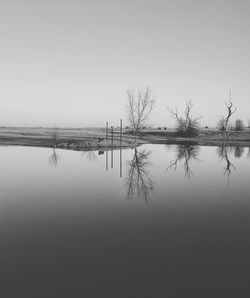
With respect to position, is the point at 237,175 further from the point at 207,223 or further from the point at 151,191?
the point at 207,223

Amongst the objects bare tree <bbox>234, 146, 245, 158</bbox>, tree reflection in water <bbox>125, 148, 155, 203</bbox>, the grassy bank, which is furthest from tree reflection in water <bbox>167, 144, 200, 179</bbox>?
the grassy bank

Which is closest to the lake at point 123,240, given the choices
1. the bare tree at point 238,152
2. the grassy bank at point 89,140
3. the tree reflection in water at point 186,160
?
the tree reflection in water at point 186,160

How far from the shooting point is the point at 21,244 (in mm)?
6008

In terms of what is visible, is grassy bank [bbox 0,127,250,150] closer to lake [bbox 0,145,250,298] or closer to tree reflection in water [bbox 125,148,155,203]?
tree reflection in water [bbox 125,148,155,203]

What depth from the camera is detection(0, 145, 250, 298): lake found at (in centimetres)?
459

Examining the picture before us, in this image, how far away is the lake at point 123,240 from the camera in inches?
181

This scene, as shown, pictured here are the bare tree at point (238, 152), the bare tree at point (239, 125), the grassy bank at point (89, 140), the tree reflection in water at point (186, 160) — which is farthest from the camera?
the bare tree at point (239, 125)

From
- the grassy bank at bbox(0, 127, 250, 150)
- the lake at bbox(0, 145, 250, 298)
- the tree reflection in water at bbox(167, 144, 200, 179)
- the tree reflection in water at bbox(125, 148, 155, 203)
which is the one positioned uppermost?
the grassy bank at bbox(0, 127, 250, 150)

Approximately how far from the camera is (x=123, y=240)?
20.7ft

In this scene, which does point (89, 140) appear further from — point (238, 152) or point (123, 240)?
point (123, 240)

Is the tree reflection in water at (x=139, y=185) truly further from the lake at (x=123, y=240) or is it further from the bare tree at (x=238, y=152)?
the bare tree at (x=238, y=152)

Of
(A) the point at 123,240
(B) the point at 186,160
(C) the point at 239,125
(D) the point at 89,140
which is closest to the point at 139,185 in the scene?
(A) the point at 123,240

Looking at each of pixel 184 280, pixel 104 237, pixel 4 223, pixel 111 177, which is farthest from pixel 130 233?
pixel 111 177

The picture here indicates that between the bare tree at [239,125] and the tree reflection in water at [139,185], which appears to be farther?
the bare tree at [239,125]
